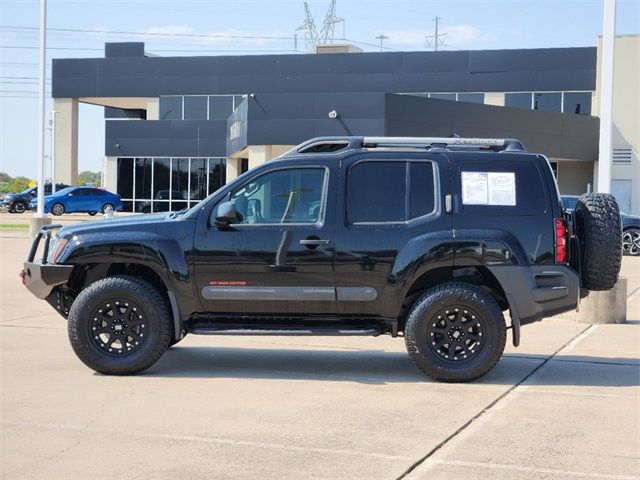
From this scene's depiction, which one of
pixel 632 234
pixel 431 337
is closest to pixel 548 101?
pixel 632 234

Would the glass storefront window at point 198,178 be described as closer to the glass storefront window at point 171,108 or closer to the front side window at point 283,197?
the glass storefront window at point 171,108

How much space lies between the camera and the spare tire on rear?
28.7 ft

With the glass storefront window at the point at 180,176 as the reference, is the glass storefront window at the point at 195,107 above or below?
above

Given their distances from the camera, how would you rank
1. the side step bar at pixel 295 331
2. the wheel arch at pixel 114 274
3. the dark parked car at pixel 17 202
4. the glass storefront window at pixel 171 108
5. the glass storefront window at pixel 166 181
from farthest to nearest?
the glass storefront window at pixel 171 108 < the glass storefront window at pixel 166 181 < the dark parked car at pixel 17 202 < the wheel arch at pixel 114 274 < the side step bar at pixel 295 331

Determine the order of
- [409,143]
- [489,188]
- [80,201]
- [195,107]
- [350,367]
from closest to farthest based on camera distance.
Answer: [489,188] < [409,143] < [350,367] < [80,201] < [195,107]

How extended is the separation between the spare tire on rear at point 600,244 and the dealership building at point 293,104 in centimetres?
2676

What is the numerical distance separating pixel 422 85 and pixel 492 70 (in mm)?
3804

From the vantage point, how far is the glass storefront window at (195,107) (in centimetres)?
5662

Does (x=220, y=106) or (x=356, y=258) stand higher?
(x=220, y=106)

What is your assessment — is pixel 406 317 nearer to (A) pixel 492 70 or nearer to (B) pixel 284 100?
(B) pixel 284 100

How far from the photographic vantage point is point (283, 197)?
8742mm

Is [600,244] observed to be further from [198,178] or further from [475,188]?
[198,178]

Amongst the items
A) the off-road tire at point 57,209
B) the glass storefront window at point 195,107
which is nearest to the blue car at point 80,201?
the off-road tire at point 57,209

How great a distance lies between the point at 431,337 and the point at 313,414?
1.71 m
